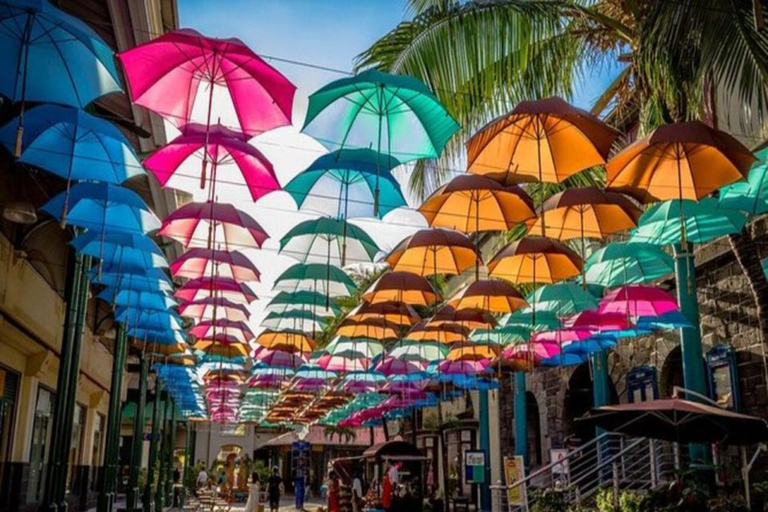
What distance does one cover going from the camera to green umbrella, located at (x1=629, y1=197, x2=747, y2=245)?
11500mm

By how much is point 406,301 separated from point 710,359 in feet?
20.4

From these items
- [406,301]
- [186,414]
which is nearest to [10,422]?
[406,301]

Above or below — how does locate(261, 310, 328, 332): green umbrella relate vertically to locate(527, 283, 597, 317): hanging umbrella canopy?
above

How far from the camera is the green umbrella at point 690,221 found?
1150 centimetres

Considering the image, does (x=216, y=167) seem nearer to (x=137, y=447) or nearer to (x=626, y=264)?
(x=626, y=264)

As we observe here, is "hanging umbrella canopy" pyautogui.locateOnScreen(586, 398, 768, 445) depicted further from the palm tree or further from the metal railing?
the palm tree

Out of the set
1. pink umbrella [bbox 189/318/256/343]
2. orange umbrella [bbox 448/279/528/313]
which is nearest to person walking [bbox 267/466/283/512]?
pink umbrella [bbox 189/318/256/343]

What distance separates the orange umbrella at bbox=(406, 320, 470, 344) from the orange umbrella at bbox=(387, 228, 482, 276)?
3356 mm

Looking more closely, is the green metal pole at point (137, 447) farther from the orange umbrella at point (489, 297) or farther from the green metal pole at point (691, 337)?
the green metal pole at point (691, 337)

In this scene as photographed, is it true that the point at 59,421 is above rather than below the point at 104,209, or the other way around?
below

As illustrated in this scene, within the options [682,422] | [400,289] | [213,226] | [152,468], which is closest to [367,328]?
[400,289]

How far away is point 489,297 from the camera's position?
50.1ft

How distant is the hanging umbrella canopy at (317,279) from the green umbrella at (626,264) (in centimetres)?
505

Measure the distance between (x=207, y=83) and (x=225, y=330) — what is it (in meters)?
12.5
